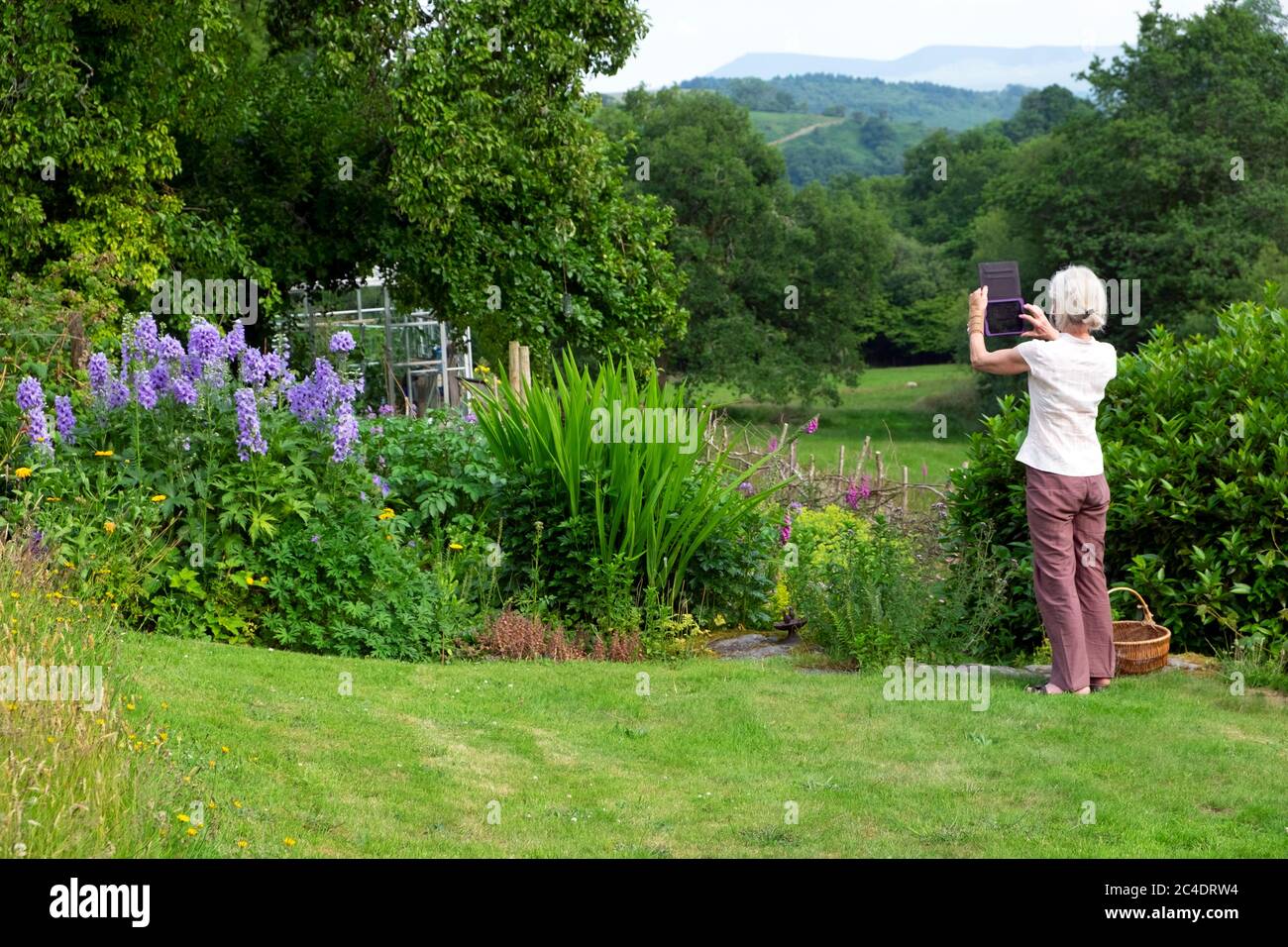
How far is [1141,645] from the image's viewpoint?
22.8 ft

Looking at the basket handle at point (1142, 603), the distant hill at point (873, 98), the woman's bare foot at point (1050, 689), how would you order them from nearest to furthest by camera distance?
the woman's bare foot at point (1050, 689), the basket handle at point (1142, 603), the distant hill at point (873, 98)

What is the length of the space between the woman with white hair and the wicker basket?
0.20 m

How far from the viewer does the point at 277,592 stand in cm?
762

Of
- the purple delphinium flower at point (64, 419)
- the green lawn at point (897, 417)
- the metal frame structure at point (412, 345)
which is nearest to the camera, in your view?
the purple delphinium flower at point (64, 419)

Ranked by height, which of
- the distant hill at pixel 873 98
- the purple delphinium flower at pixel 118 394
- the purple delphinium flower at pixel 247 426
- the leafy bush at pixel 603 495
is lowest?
the leafy bush at pixel 603 495

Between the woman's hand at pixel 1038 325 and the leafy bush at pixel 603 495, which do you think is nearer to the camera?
the woman's hand at pixel 1038 325

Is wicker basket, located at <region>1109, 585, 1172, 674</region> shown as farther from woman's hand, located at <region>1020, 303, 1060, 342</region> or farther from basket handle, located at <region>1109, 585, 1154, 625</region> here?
woman's hand, located at <region>1020, 303, 1060, 342</region>

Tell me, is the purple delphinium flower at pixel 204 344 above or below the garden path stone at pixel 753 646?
above

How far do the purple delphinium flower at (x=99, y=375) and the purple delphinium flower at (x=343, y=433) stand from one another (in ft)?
4.08

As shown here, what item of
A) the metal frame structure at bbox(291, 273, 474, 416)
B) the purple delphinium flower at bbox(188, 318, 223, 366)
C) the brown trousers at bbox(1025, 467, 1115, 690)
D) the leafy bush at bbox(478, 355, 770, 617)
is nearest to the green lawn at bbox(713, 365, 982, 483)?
the metal frame structure at bbox(291, 273, 474, 416)

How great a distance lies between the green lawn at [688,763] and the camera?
478 centimetres

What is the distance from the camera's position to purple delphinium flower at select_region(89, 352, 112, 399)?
7.55 metres

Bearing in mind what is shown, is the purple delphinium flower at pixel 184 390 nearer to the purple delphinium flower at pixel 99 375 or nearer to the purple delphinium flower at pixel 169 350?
the purple delphinium flower at pixel 169 350

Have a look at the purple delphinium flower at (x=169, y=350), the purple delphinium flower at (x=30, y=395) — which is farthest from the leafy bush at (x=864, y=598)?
the purple delphinium flower at (x=30, y=395)
